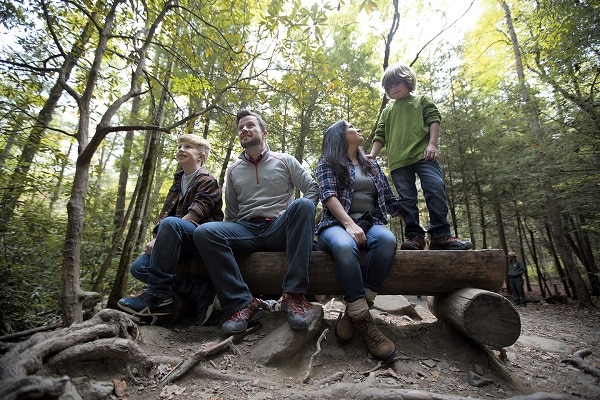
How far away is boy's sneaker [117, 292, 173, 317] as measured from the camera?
8.67 feet

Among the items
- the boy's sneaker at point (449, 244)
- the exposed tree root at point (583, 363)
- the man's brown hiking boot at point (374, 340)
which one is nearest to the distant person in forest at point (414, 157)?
→ the boy's sneaker at point (449, 244)

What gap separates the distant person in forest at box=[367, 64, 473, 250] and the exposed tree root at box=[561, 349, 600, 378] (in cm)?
153

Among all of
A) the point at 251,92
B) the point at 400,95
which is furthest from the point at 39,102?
the point at 400,95

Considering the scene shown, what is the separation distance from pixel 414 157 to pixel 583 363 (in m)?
2.64

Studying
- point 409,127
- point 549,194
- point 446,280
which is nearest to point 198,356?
point 446,280

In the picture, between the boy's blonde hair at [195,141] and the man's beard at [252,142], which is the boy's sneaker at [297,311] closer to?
the man's beard at [252,142]

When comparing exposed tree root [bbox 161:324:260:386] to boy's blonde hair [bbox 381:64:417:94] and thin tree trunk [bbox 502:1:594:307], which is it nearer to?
boy's blonde hair [bbox 381:64:417:94]

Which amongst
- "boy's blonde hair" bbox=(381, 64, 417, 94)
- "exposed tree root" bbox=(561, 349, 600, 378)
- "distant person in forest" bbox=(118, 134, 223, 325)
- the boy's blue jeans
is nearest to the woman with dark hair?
the boy's blue jeans

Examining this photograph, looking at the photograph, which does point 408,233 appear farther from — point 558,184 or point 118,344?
point 558,184

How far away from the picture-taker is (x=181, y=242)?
2.70 m

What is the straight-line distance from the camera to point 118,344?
1.92 metres

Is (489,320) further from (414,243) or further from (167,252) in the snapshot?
(167,252)

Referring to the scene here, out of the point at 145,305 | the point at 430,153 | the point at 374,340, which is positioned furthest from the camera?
the point at 430,153

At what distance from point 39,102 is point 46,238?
2.05 m
